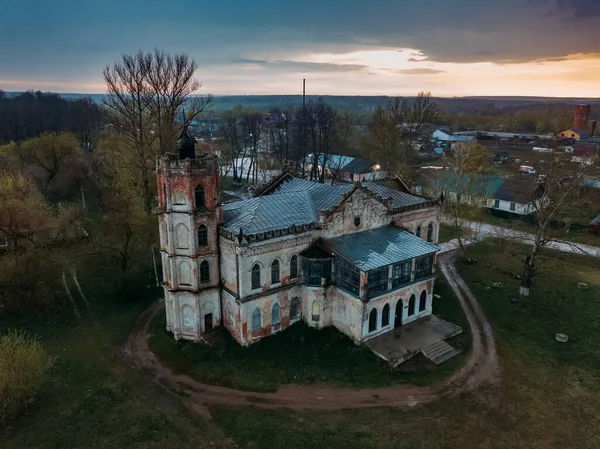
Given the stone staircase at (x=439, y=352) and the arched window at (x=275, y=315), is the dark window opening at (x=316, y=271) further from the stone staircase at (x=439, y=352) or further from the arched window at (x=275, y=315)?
the stone staircase at (x=439, y=352)

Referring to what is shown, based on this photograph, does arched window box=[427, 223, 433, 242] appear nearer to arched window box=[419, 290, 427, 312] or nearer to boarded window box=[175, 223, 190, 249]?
arched window box=[419, 290, 427, 312]

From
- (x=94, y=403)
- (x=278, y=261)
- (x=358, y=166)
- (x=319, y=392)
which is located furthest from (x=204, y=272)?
(x=358, y=166)

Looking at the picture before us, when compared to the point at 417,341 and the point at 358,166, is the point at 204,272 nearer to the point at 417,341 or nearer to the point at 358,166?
the point at 417,341

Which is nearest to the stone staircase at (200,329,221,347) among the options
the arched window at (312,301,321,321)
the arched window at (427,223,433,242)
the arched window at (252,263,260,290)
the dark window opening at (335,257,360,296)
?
the arched window at (252,263,260,290)

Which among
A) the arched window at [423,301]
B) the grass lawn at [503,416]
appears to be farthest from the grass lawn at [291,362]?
the arched window at [423,301]

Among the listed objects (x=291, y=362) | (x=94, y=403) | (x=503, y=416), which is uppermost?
(x=291, y=362)

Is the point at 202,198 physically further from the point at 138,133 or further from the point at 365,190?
the point at 138,133

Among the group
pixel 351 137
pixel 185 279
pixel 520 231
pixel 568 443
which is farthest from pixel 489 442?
pixel 351 137
